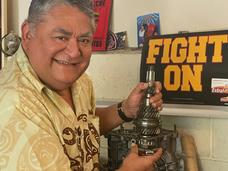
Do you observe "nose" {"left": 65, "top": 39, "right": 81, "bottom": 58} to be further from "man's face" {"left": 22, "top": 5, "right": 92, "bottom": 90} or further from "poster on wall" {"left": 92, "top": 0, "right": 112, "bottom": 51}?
"poster on wall" {"left": 92, "top": 0, "right": 112, "bottom": 51}

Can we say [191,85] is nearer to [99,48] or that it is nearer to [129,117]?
[129,117]

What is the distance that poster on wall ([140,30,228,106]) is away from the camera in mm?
1188

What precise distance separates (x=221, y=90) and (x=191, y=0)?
0.35 m

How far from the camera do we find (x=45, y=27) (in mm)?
880

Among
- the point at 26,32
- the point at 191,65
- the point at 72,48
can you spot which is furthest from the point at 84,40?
the point at 191,65

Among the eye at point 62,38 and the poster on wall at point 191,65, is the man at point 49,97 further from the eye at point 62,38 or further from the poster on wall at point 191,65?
the poster on wall at point 191,65

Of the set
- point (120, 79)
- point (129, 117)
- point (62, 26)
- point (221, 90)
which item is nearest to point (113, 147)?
point (129, 117)

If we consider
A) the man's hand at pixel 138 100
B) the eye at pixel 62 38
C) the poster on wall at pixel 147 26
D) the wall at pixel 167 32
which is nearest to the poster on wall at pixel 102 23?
the wall at pixel 167 32

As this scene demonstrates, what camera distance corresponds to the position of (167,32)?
133cm

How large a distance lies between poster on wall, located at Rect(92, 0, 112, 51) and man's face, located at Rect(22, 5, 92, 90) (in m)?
0.49

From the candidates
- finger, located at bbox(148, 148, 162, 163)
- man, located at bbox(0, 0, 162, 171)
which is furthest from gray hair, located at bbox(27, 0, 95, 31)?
finger, located at bbox(148, 148, 162, 163)

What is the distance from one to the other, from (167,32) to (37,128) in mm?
693

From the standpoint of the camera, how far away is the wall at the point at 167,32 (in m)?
1.24

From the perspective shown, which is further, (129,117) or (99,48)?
(99,48)
